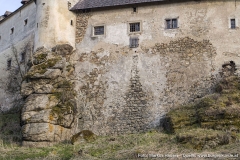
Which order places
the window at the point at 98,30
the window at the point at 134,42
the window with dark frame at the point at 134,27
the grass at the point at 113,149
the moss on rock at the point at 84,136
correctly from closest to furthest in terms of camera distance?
the grass at the point at 113,149, the moss on rock at the point at 84,136, the window at the point at 134,42, the window with dark frame at the point at 134,27, the window at the point at 98,30

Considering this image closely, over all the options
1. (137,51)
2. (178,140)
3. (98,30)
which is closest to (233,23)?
(137,51)

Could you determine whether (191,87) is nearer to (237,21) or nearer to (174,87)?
(174,87)

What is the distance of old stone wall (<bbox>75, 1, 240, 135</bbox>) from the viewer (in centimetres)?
2670

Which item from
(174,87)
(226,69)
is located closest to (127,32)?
(174,87)

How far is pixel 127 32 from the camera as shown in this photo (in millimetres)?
28844

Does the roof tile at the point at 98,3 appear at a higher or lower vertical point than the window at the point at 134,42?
higher

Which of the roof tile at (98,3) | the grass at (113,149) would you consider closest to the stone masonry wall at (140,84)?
the grass at (113,149)

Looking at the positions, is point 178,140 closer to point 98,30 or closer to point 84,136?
point 84,136

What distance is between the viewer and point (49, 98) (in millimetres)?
26531

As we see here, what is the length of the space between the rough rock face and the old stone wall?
1000mm

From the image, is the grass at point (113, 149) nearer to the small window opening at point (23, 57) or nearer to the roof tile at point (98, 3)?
the roof tile at point (98, 3)

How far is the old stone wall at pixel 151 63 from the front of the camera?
26703 millimetres

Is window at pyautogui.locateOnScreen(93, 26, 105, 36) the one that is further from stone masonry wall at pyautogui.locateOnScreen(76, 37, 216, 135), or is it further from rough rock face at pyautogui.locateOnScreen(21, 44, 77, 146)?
rough rock face at pyautogui.locateOnScreen(21, 44, 77, 146)

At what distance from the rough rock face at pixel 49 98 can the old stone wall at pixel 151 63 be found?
100 centimetres
